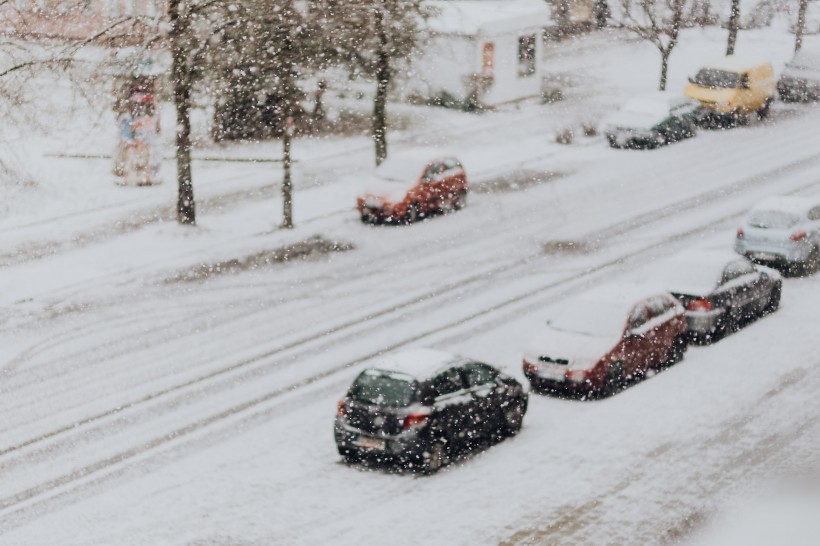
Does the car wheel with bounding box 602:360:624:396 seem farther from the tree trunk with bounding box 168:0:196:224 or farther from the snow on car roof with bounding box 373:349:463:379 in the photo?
the tree trunk with bounding box 168:0:196:224

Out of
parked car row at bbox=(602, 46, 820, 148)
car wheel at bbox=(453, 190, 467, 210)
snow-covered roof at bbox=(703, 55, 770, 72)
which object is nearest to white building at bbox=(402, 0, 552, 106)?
parked car row at bbox=(602, 46, 820, 148)

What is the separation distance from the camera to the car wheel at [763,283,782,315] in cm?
2570

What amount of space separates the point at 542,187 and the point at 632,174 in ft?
9.51

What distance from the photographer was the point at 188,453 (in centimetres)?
1925

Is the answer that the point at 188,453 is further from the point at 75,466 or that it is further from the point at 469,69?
the point at 469,69

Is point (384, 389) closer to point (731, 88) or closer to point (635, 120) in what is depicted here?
point (635, 120)

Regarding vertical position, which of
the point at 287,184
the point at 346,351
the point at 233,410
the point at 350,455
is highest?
the point at 287,184

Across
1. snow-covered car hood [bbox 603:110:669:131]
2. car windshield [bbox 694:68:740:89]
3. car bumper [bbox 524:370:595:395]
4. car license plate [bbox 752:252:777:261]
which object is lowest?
car bumper [bbox 524:370:595:395]

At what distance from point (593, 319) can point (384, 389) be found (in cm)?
493

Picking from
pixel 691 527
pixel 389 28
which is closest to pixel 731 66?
pixel 389 28

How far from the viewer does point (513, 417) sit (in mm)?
19656

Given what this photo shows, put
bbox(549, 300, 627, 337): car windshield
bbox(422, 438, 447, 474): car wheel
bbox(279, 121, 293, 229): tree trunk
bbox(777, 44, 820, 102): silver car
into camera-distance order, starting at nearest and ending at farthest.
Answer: bbox(422, 438, 447, 474): car wheel → bbox(549, 300, 627, 337): car windshield → bbox(279, 121, 293, 229): tree trunk → bbox(777, 44, 820, 102): silver car

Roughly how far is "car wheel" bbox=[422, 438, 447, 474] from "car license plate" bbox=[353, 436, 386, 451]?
606 millimetres

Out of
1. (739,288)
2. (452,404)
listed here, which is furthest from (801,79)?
(452,404)
